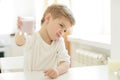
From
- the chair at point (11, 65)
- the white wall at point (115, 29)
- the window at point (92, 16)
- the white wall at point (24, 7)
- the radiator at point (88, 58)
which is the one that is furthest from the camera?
the white wall at point (24, 7)

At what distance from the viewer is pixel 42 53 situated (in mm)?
1371

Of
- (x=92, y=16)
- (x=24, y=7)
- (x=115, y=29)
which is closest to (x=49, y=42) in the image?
(x=115, y=29)

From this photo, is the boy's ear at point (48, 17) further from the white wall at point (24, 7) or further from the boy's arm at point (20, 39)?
the white wall at point (24, 7)

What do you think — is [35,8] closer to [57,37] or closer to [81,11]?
[81,11]

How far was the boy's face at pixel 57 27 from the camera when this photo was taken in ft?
4.24

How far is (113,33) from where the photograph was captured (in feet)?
4.29

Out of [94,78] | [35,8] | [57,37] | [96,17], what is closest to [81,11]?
[96,17]

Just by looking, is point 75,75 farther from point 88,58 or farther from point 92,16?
point 92,16

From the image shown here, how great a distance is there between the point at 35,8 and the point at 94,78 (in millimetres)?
2756

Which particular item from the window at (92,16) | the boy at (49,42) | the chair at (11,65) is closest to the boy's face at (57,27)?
the boy at (49,42)

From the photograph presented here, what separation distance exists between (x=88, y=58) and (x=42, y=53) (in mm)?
1145

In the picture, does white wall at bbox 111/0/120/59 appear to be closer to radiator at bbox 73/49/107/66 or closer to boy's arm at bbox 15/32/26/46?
boy's arm at bbox 15/32/26/46

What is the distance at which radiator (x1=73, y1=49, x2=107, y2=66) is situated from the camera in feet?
7.37

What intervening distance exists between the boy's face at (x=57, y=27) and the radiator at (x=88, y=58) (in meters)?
0.98
